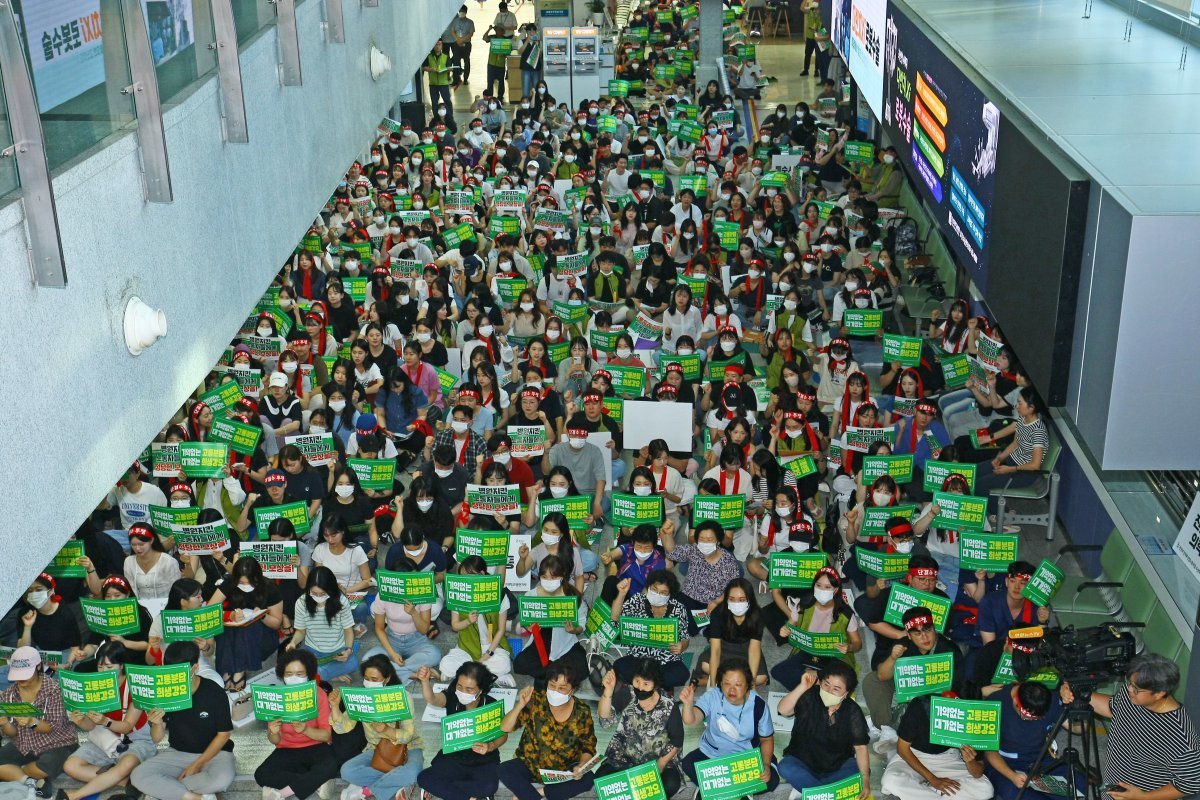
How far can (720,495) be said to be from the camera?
10117 millimetres

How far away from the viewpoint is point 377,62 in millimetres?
13539

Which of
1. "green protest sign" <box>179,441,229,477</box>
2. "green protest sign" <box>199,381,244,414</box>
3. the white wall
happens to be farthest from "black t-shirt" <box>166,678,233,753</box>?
"green protest sign" <box>199,381,244,414</box>

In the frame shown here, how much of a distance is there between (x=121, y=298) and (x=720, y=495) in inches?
203

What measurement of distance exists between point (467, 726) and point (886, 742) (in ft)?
9.27

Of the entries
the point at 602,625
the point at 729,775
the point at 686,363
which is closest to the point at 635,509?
the point at 602,625

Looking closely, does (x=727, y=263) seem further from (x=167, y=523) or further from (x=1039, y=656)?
(x=1039, y=656)

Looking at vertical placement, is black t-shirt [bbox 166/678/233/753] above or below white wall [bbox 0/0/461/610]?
below

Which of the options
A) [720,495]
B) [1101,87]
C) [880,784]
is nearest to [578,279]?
[720,495]

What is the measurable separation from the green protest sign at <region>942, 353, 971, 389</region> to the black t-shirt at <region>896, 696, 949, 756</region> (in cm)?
525

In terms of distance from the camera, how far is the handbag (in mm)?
8258

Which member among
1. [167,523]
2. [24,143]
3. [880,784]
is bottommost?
[880,784]

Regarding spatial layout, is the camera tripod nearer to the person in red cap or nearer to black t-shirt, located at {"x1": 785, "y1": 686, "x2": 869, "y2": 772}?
black t-shirt, located at {"x1": 785, "y1": 686, "x2": 869, "y2": 772}

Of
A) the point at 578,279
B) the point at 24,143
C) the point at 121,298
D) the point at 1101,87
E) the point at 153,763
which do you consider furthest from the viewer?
the point at 578,279

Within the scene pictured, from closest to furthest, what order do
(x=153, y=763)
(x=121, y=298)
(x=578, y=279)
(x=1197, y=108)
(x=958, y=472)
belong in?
1. (x=121, y=298)
2. (x=153, y=763)
3. (x=1197, y=108)
4. (x=958, y=472)
5. (x=578, y=279)
